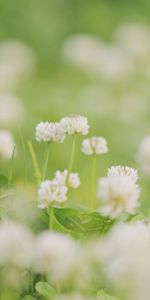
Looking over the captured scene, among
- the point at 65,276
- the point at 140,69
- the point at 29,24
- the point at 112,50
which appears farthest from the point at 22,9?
the point at 65,276

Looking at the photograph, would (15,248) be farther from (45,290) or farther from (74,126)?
(74,126)

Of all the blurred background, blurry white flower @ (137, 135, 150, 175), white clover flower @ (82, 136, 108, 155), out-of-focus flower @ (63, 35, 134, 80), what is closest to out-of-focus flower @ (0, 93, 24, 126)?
the blurred background

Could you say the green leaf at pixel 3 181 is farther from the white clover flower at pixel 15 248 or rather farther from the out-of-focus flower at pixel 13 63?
the out-of-focus flower at pixel 13 63

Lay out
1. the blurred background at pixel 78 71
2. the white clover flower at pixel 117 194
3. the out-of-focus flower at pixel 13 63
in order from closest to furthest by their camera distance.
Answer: the white clover flower at pixel 117 194
the blurred background at pixel 78 71
the out-of-focus flower at pixel 13 63

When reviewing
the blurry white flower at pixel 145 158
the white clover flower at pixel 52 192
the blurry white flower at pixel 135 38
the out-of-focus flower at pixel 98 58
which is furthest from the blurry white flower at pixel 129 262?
the blurry white flower at pixel 135 38

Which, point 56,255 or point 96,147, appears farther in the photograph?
point 96,147

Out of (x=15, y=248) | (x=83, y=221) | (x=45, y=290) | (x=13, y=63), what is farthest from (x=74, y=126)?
(x=13, y=63)
